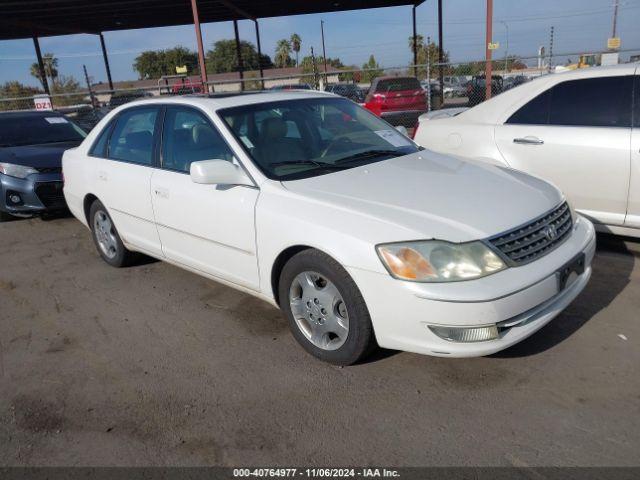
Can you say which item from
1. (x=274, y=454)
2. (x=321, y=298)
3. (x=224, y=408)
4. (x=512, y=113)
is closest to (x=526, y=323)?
(x=321, y=298)

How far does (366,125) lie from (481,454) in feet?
9.02

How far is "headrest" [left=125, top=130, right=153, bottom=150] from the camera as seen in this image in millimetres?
4324

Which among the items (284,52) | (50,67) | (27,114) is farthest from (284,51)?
(27,114)

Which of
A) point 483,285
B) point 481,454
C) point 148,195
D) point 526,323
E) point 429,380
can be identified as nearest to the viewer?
point 481,454

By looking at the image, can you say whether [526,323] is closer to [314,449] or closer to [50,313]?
[314,449]

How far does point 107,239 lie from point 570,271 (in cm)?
406

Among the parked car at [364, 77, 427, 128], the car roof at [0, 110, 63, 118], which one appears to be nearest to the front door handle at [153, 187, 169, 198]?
the car roof at [0, 110, 63, 118]

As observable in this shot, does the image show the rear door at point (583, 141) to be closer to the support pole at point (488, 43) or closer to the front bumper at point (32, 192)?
the front bumper at point (32, 192)

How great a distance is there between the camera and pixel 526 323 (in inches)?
111

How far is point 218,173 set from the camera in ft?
10.9

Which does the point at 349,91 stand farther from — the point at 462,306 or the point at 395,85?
Answer: the point at 462,306

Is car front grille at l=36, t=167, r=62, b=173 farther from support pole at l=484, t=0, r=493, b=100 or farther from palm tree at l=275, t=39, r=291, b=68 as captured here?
palm tree at l=275, t=39, r=291, b=68

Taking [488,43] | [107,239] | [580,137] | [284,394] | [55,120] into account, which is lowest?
[284,394]

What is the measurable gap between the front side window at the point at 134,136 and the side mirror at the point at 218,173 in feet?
3.64
